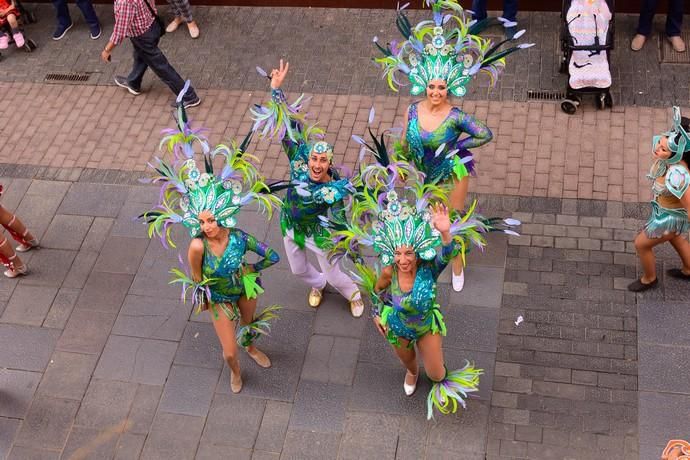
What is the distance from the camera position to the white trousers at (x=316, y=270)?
6246mm

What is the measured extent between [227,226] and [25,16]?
726cm

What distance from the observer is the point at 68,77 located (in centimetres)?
982

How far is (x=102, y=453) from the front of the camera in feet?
19.9

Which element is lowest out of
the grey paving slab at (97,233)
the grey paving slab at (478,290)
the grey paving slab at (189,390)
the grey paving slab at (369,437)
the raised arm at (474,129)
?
the grey paving slab at (369,437)

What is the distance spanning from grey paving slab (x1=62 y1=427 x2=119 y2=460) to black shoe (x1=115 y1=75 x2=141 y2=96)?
15.2 ft

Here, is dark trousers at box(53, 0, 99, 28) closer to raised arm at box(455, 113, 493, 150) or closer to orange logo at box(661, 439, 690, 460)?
raised arm at box(455, 113, 493, 150)

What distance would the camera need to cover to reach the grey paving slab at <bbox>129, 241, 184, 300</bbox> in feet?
23.5

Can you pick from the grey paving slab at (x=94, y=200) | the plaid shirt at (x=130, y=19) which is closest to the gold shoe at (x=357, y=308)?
the grey paving slab at (x=94, y=200)

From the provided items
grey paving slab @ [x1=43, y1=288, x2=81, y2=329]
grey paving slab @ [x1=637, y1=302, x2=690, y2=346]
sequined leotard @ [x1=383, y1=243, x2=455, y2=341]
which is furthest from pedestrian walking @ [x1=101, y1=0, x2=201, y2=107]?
grey paving slab @ [x1=637, y1=302, x2=690, y2=346]

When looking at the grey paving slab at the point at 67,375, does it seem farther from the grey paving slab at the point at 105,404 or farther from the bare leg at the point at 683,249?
the bare leg at the point at 683,249

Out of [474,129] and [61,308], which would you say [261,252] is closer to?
[474,129]

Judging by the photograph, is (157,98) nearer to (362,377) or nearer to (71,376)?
(71,376)

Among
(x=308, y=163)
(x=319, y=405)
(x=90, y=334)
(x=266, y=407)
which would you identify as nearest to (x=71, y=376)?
(x=90, y=334)

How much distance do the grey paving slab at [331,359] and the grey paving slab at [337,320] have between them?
66 mm
